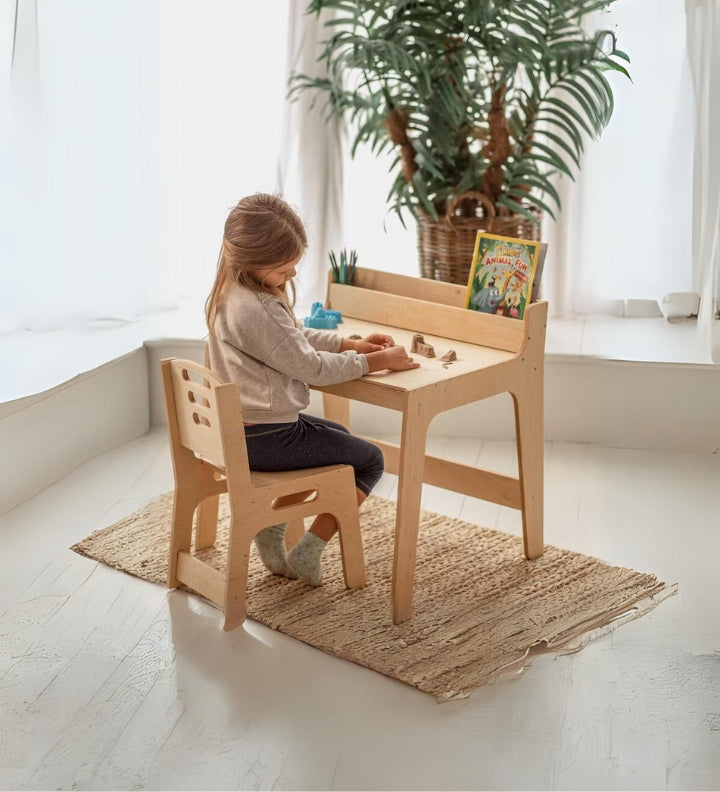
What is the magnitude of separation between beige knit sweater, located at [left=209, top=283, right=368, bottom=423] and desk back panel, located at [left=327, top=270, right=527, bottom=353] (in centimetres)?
35

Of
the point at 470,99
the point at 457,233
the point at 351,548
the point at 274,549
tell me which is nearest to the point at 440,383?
the point at 351,548

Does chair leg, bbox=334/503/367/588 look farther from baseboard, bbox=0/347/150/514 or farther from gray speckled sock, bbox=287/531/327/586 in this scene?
baseboard, bbox=0/347/150/514

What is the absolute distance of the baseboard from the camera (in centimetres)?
297

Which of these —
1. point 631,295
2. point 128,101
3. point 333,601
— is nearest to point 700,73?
point 631,295

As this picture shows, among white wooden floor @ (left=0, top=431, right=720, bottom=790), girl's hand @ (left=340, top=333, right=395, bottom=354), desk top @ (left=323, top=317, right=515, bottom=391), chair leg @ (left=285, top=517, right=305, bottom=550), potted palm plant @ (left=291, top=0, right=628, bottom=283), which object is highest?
potted palm plant @ (left=291, top=0, right=628, bottom=283)

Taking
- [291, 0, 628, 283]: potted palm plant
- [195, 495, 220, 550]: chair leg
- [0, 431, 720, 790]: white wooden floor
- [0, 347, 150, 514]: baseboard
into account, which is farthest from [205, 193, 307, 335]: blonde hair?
[291, 0, 628, 283]: potted palm plant

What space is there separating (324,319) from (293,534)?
542 millimetres

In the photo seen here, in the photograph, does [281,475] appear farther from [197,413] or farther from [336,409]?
[336,409]

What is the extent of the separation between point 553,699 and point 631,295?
2.02m

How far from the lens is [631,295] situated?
3791 mm

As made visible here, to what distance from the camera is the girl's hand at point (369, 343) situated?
245cm

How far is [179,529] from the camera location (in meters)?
2.51

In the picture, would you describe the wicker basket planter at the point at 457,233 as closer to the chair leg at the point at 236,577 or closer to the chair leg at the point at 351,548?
the chair leg at the point at 351,548

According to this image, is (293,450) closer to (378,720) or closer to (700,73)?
(378,720)
